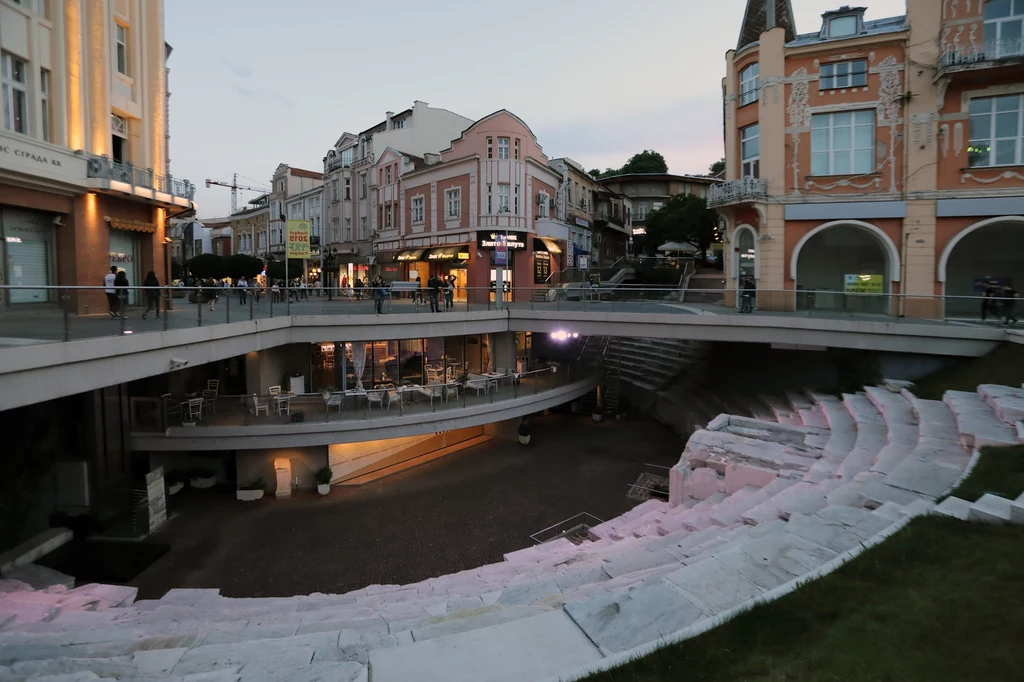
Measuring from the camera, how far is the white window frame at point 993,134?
19.9m

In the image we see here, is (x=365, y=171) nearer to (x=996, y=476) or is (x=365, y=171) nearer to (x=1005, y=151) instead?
(x=1005, y=151)

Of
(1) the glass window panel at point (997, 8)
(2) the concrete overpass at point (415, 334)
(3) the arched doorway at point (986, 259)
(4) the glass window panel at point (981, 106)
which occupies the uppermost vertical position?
(1) the glass window panel at point (997, 8)

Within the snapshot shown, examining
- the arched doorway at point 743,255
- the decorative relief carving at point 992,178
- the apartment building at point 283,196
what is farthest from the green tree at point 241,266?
the decorative relief carving at point 992,178

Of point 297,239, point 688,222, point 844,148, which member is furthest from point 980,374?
point 688,222

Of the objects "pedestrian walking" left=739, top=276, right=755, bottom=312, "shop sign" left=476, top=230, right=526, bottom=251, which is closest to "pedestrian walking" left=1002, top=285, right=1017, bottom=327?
"pedestrian walking" left=739, top=276, right=755, bottom=312

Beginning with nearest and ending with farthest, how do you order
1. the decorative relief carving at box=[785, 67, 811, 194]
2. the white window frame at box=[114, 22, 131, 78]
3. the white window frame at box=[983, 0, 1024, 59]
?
the white window frame at box=[983, 0, 1024, 59], the white window frame at box=[114, 22, 131, 78], the decorative relief carving at box=[785, 67, 811, 194]

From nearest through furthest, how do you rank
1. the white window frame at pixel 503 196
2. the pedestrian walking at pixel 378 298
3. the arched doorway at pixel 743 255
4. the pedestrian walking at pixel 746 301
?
the pedestrian walking at pixel 746 301, the pedestrian walking at pixel 378 298, the arched doorway at pixel 743 255, the white window frame at pixel 503 196

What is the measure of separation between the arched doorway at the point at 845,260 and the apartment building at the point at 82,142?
85.9 feet

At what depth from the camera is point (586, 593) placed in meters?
6.16

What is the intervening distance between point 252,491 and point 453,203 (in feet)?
76.5

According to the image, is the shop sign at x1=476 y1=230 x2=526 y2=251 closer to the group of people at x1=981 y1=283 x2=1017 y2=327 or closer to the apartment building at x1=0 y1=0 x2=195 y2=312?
the apartment building at x1=0 y1=0 x2=195 y2=312

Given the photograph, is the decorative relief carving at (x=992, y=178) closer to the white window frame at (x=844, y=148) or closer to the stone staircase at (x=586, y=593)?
the white window frame at (x=844, y=148)

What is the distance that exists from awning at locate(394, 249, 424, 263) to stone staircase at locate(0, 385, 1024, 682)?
27804mm

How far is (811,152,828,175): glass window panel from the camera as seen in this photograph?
22.5 m
